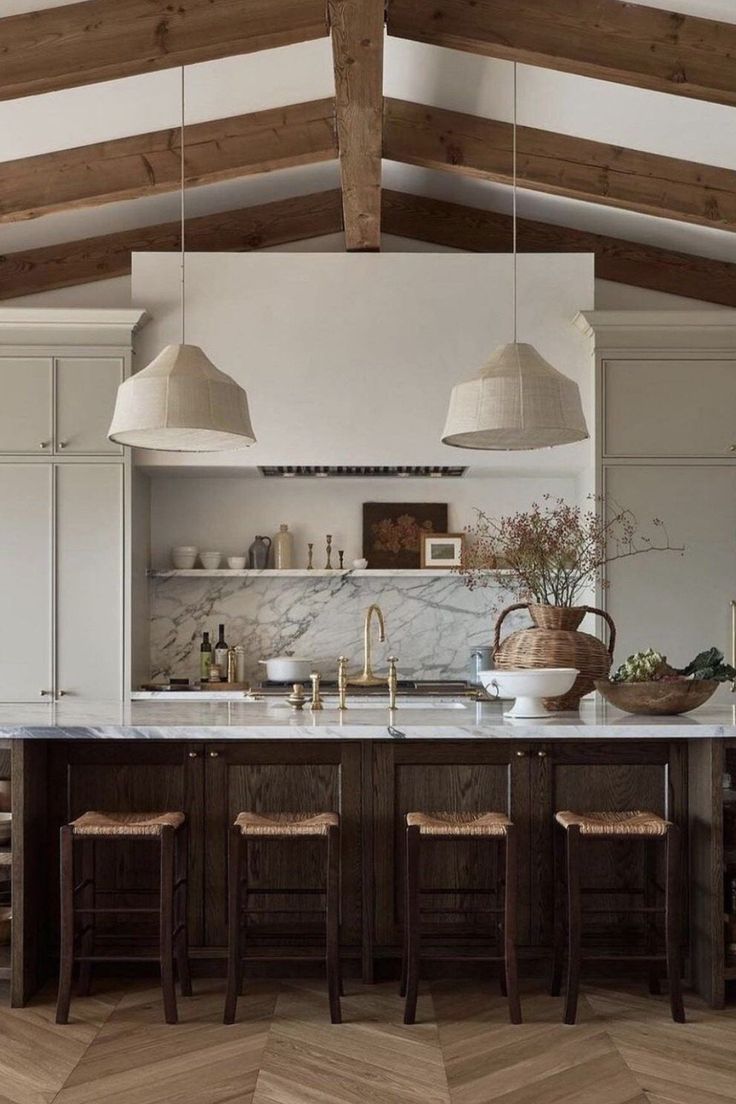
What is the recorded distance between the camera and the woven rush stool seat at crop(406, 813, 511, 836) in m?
3.35

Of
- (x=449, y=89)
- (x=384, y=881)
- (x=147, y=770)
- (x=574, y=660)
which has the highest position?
(x=449, y=89)

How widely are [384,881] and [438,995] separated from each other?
0.37 meters

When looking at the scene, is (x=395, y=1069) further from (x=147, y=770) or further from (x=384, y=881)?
(x=147, y=770)

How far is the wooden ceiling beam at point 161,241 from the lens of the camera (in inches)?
247

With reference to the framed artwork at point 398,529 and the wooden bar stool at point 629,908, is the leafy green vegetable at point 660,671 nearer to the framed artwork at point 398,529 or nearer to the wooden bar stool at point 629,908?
the wooden bar stool at point 629,908

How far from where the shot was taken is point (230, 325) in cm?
592

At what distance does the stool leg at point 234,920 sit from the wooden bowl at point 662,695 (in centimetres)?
131

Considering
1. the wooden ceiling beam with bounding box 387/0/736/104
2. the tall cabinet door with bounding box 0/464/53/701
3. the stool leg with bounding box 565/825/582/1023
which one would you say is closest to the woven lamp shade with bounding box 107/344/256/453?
the stool leg with bounding box 565/825/582/1023

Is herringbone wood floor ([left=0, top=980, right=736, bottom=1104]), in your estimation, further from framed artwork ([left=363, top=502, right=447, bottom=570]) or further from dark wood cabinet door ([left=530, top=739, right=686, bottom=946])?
framed artwork ([left=363, top=502, right=447, bottom=570])

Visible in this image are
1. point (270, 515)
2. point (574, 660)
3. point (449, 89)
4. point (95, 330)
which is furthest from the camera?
point (270, 515)

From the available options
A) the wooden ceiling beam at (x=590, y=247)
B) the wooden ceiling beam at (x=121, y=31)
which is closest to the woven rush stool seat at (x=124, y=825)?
the wooden ceiling beam at (x=121, y=31)

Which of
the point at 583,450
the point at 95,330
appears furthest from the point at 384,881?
the point at 95,330

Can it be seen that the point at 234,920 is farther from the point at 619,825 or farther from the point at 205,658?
the point at 205,658

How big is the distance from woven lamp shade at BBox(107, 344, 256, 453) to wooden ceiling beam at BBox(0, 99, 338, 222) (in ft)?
6.68
